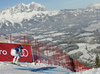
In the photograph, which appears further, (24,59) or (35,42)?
(35,42)

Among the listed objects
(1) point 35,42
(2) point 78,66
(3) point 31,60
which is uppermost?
(1) point 35,42

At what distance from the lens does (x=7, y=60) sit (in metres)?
20.0

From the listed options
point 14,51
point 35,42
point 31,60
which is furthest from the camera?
point 35,42

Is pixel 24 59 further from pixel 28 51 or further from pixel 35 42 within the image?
pixel 35 42

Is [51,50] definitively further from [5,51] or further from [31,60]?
[5,51]

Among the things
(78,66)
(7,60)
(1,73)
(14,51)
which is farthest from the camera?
(78,66)

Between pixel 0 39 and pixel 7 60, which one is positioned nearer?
pixel 7 60

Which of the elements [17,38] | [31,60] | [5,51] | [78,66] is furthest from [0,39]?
[78,66]

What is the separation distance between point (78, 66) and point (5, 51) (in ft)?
77.2

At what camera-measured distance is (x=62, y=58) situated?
3528cm

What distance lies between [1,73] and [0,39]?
58.1 feet

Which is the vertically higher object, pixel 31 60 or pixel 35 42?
pixel 35 42

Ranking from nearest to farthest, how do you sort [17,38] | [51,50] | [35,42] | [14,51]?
[14,51] → [35,42] → [17,38] → [51,50]

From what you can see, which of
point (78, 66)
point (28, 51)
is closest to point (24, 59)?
point (28, 51)
